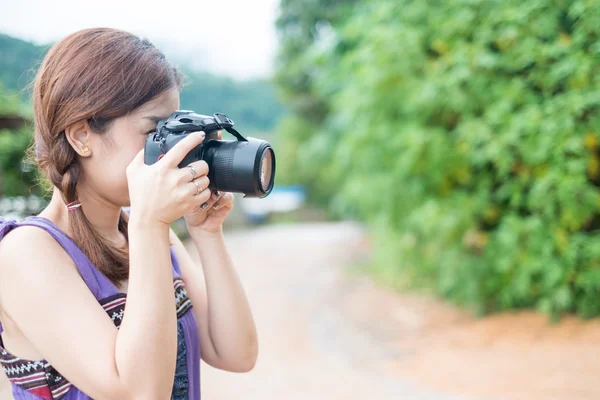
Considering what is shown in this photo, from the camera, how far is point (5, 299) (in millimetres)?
910

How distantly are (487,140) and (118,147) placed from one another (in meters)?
3.38

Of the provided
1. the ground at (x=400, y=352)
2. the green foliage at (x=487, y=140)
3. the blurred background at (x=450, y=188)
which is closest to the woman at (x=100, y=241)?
the ground at (x=400, y=352)

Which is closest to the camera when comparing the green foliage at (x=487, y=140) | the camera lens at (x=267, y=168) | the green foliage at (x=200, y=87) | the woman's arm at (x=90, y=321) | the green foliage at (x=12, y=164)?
the woman's arm at (x=90, y=321)

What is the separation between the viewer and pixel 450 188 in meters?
4.52

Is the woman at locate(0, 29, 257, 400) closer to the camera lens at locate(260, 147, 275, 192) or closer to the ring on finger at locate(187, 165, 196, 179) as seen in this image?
the ring on finger at locate(187, 165, 196, 179)

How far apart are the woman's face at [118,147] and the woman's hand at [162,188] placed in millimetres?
62

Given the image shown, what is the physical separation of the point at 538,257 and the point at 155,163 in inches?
143

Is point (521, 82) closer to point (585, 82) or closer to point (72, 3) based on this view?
point (585, 82)

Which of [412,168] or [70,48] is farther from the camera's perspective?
[412,168]

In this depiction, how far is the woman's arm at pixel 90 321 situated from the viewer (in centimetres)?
89

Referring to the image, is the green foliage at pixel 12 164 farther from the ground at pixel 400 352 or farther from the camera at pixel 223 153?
the camera at pixel 223 153

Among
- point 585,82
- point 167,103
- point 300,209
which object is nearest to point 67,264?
point 167,103

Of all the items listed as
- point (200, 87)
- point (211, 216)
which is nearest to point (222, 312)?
point (211, 216)

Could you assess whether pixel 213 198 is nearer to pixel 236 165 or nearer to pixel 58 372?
pixel 236 165
